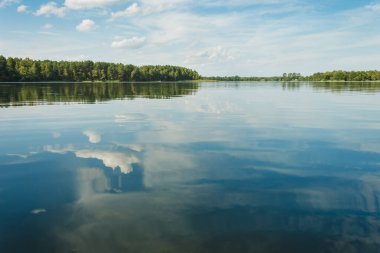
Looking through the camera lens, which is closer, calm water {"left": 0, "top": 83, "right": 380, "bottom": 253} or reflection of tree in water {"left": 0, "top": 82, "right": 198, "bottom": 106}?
calm water {"left": 0, "top": 83, "right": 380, "bottom": 253}

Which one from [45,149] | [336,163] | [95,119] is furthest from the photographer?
[95,119]

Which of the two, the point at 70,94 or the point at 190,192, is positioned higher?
the point at 70,94

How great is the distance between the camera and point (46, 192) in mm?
10352

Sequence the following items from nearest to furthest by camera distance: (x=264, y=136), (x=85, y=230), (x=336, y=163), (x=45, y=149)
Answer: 1. (x=85, y=230)
2. (x=336, y=163)
3. (x=45, y=149)
4. (x=264, y=136)

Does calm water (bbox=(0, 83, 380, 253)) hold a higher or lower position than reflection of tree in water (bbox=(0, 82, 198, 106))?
lower

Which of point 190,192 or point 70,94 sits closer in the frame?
point 190,192

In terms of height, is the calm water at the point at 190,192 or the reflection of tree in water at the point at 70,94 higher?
the reflection of tree in water at the point at 70,94

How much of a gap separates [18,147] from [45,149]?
172cm

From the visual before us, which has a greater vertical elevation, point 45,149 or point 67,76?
point 67,76

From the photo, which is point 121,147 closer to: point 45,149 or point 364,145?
point 45,149

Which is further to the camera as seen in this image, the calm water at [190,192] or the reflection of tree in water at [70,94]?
the reflection of tree in water at [70,94]

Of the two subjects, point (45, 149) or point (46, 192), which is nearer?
point (46, 192)

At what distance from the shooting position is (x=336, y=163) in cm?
1366

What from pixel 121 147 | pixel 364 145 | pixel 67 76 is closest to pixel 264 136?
pixel 364 145
